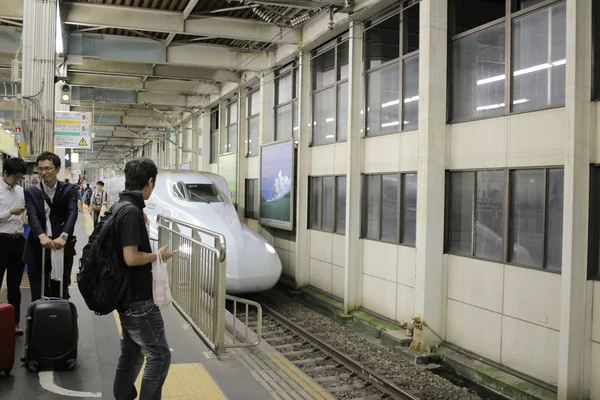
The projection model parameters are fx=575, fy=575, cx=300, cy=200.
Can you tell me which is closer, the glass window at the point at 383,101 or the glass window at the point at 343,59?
the glass window at the point at 383,101

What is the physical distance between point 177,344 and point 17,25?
11455 millimetres

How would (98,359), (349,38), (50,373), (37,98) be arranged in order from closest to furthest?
(50,373) < (98,359) < (37,98) < (349,38)

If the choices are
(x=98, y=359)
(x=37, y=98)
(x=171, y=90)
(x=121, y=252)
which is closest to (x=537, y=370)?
(x=98, y=359)

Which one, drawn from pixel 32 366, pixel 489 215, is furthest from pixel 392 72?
pixel 32 366

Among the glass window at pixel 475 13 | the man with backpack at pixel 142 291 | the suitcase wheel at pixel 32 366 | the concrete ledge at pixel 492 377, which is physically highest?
the glass window at pixel 475 13

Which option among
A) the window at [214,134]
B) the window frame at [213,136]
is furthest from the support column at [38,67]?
the window at [214,134]

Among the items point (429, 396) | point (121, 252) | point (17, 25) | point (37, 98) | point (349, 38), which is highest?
point (17, 25)

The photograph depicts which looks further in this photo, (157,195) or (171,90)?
(171,90)

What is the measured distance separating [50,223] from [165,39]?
438 inches

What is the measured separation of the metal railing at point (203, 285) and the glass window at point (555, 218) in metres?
3.45

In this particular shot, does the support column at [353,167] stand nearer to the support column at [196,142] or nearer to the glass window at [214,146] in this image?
the glass window at [214,146]

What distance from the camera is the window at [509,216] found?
22.0 ft

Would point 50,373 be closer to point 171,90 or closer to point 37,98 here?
point 37,98

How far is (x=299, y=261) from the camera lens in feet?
43.0
